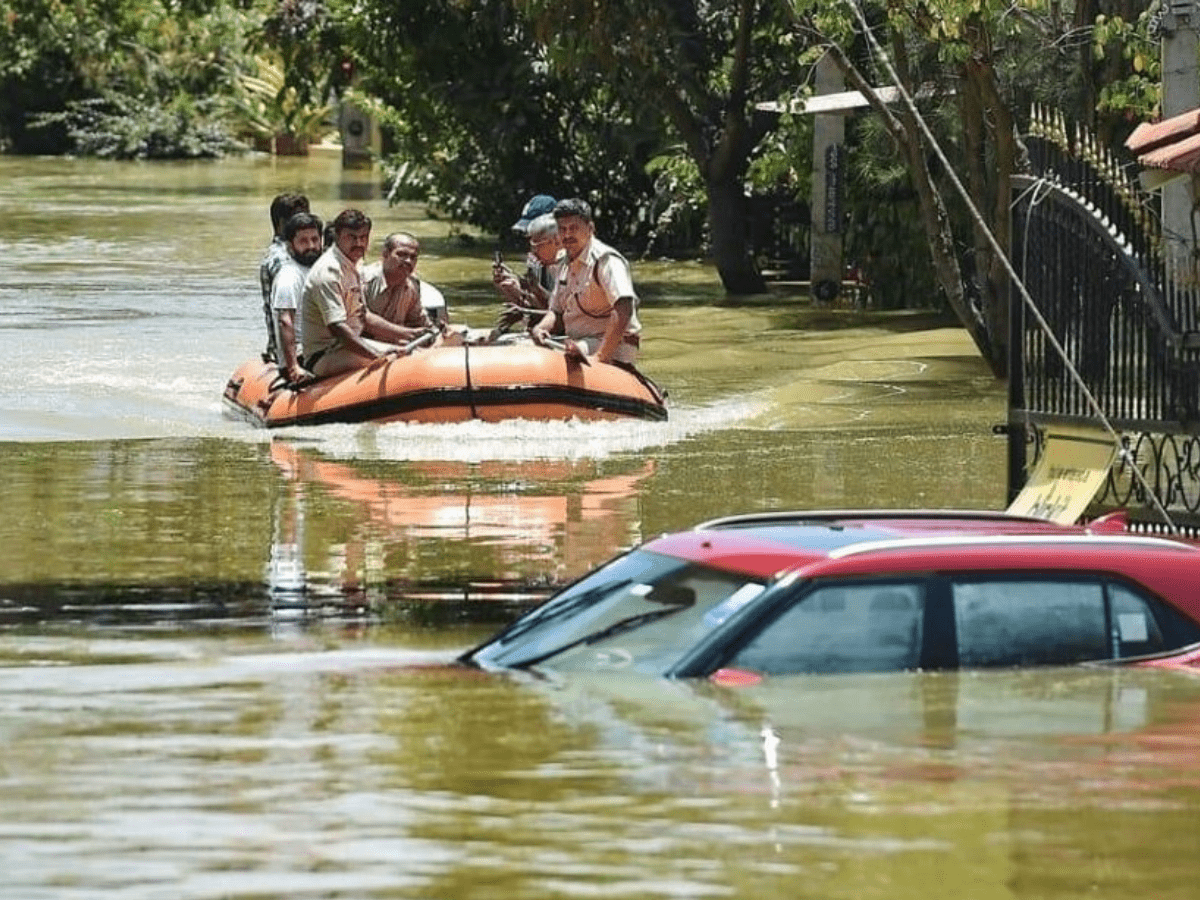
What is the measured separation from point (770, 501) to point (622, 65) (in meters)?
15.2

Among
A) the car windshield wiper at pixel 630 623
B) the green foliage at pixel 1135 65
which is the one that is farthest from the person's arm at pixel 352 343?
the car windshield wiper at pixel 630 623

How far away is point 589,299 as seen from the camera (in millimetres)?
20219

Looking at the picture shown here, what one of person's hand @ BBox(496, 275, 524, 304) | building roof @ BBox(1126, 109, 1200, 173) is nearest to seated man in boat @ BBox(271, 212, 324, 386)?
person's hand @ BBox(496, 275, 524, 304)

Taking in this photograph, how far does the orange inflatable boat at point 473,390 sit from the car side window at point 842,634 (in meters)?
11.0

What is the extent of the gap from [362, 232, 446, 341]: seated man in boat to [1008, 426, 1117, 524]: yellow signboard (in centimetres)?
671

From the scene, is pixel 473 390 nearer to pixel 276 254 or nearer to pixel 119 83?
pixel 276 254

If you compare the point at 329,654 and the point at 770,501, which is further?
the point at 770,501

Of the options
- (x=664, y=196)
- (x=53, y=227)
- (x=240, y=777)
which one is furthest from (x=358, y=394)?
(x=53, y=227)

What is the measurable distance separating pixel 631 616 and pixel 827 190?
2240 cm

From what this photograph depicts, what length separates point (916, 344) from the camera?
27.4 m

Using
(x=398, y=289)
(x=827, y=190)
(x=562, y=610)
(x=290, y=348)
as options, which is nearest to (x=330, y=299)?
(x=290, y=348)

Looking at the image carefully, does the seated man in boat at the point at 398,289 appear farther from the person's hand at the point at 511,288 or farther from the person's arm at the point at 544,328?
the person's arm at the point at 544,328

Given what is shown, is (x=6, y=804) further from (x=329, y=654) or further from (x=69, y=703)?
(x=329, y=654)

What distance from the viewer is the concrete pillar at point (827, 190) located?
3097 cm
